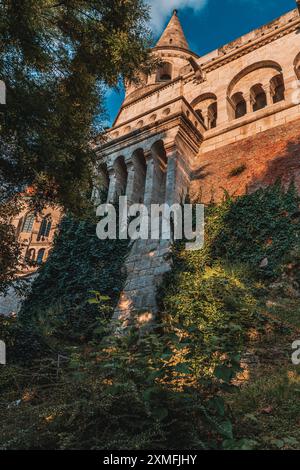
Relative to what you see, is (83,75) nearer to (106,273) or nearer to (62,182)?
(62,182)

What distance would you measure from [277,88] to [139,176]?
19.6ft

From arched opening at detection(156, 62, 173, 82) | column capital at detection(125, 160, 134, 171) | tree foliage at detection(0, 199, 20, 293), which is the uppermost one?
arched opening at detection(156, 62, 173, 82)

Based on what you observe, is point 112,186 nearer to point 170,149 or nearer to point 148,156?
point 148,156

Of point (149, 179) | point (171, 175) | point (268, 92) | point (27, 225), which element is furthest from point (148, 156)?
point (27, 225)

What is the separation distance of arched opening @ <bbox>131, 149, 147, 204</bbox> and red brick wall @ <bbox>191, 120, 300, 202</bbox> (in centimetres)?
172

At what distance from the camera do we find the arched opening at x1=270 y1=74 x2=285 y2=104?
41.0ft

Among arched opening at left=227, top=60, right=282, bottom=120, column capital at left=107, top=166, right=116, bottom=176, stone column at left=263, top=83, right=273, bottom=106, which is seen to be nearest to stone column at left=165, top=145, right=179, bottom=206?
column capital at left=107, top=166, right=116, bottom=176

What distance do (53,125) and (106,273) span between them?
416cm

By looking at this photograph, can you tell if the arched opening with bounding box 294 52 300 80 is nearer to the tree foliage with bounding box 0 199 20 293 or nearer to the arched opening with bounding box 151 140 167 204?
the arched opening with bounding box 151 140 167 204

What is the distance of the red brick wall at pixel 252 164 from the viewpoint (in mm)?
9250

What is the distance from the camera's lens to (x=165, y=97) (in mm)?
12688

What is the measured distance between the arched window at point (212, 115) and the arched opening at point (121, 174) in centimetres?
377
